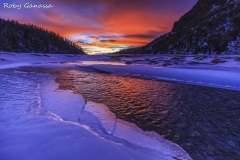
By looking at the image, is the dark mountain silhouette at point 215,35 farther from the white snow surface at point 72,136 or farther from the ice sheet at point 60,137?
the ice sheet at point 60,137

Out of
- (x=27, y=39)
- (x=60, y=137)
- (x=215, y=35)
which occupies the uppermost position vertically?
(x=215, y=35)

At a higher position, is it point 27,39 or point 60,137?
point 27,39

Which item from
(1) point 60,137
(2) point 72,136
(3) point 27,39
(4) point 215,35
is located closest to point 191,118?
(2) point 72,136

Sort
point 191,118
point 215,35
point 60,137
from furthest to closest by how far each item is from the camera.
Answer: point 215,35 < point 191,118 < point 60,137

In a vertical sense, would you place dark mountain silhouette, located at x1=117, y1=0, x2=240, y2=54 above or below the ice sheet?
above

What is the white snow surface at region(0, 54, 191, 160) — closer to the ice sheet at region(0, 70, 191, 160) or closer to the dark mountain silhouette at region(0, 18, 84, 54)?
the ice sheet at region(0, 70, 191, 160)

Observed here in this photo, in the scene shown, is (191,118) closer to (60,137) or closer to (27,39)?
(60,137)

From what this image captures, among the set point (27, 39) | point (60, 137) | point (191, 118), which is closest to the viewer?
point (60, 137)

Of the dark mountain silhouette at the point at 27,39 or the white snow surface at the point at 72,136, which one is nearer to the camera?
the white snow surface at the point at 72,136

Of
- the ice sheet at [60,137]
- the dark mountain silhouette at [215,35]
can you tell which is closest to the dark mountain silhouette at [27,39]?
the dark mountain silhouette at [215,35]

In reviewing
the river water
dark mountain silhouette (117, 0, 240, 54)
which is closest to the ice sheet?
the river water

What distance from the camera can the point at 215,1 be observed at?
114 meters

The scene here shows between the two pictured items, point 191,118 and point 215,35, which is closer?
point 191,118

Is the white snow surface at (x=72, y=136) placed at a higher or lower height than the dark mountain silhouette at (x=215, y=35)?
lower
